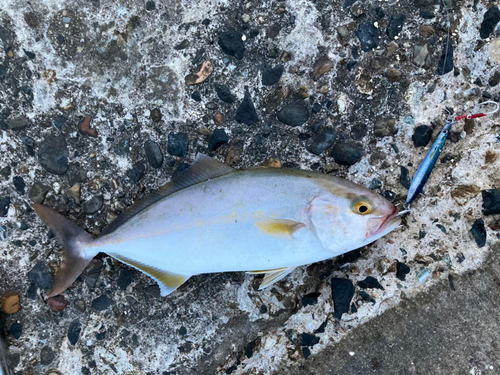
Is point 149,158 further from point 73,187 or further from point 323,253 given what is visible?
point 323,253

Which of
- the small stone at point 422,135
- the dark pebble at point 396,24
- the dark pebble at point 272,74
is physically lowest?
the small stone at point 422,135

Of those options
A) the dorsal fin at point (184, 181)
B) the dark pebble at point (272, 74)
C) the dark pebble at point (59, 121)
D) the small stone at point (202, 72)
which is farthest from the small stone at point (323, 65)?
the dark pebble at point (59, 121)

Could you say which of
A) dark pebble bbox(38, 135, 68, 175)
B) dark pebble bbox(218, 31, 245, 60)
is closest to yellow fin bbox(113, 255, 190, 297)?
dark pebble bbox(38, 135, 68, 175)

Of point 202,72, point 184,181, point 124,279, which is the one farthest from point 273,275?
point 202,72

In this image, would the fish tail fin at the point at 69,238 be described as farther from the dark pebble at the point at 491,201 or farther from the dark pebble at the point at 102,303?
the dark pebble at the point at 491,201

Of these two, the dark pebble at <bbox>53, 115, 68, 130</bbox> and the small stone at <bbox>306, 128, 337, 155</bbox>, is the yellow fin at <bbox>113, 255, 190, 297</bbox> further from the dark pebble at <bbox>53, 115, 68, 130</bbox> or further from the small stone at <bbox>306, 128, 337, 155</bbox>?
the small stone at <bbox>306, 128, 337, 155</bbox>

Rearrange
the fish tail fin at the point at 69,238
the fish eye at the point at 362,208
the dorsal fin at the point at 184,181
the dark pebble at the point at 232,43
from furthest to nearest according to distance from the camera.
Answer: the dark pebble at the point at 232,43
the fish tail fin at the point at 69,238
the dorsal fin at the point at 184,181
the fish eye at the point at 362,208
